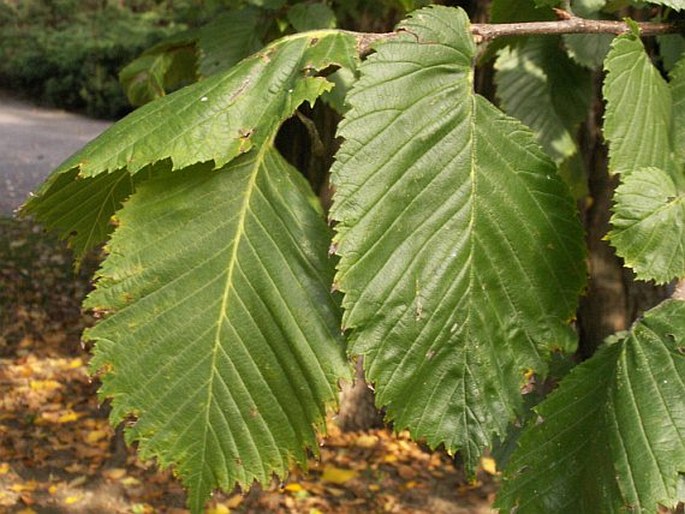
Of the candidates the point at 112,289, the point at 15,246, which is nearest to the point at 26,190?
the point at 15,246

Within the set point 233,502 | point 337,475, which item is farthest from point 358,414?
point 233,502

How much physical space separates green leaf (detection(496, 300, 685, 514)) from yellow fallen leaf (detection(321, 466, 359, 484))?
3632 mm

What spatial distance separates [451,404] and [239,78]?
0.89 feet

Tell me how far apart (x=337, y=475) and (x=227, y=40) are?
2823mm

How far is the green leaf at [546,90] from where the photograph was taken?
1.25 m

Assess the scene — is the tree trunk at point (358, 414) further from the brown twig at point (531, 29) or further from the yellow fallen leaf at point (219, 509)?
the brown twig at point (531, 29)

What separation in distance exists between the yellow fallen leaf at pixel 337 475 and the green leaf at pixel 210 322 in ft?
11.9

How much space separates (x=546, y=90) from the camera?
4.33 ft

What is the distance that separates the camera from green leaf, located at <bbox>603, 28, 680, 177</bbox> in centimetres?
68

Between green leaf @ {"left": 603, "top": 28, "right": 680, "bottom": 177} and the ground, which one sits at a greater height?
green leaf @ {"left": 603, "top": 28, "right": 680, "bottom": 177}

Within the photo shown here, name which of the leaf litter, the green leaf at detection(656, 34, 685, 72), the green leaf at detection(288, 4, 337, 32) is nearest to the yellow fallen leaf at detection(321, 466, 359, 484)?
the leaf litter

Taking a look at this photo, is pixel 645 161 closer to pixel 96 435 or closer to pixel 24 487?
pixel 24 487

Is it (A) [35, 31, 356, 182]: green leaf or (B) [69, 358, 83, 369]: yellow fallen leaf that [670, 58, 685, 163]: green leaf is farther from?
(B) [69, 358, 83, 369]: yellow fallen leaf

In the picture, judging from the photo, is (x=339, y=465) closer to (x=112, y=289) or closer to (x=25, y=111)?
(x=112, y=289)
